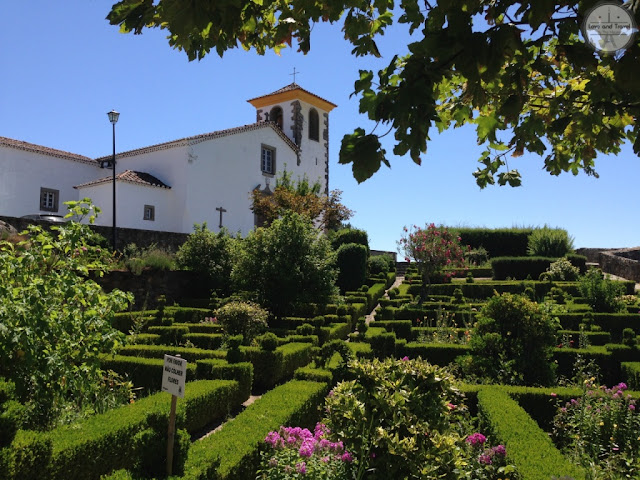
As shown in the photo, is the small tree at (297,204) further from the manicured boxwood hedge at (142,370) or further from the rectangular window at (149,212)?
the manicured boxwood hedge at (142,370)

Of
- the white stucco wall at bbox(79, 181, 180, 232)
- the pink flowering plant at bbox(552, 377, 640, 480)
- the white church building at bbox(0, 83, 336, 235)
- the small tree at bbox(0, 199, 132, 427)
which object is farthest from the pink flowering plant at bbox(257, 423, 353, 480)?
the white church building at bbox(0, 83, 336, 235)

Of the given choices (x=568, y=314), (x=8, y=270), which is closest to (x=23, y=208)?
(x=8, y=270)

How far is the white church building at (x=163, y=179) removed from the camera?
22.8 meters

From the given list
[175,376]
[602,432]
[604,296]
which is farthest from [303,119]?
[175,376]

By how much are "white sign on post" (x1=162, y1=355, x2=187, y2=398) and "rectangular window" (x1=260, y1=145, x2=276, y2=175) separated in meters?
26.3

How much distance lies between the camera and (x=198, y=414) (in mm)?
5645

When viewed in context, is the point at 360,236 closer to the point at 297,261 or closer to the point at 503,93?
the point at 297,261

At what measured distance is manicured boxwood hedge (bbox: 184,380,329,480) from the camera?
149 inches

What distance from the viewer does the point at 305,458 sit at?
3633 millimetres

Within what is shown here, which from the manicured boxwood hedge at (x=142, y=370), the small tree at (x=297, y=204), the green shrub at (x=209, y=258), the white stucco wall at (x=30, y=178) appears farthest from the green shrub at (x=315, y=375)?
the white stucco wall at (x=30, y=178)

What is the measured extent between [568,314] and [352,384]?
400 inches

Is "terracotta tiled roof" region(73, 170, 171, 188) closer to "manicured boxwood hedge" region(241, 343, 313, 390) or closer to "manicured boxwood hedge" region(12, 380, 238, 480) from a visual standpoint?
"manicured boxwood hedge" region(241, 343, 313, 390)

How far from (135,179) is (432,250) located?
49.4 ft

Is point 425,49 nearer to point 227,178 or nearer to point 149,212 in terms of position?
point 149,212
